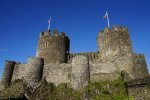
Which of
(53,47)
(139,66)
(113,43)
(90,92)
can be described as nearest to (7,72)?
(53,47)

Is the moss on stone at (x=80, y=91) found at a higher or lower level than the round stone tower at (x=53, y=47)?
lower

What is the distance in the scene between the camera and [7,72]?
74.3ft

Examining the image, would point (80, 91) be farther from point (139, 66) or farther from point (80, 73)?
point (139, 66)

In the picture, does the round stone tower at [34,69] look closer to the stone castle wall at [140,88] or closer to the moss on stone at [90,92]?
the moss on stone at [90,92]

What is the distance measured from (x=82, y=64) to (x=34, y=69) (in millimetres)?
5267

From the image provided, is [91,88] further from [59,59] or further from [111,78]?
[59,59]

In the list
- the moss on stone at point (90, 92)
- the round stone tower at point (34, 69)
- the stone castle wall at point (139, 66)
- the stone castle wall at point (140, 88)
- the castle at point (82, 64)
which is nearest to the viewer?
the stone castle wall at point (140, 88)

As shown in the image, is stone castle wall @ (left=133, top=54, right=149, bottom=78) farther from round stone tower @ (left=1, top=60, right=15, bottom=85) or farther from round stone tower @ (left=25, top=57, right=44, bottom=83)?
round stone tower @ (left=1, top=60, right=15, bottom=85)

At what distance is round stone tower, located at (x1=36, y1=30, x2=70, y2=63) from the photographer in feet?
80.7

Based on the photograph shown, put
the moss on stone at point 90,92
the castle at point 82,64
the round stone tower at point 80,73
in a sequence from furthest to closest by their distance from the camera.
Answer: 1. the castle at point 82,64
2. the round stone tower at point 80,73
3. the moss on stone at point 90,92

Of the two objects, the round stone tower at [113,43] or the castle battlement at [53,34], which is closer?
the round stone tower at [113,43]

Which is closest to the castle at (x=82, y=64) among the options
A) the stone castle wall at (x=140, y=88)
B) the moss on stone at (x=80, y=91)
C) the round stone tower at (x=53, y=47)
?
the round stone tower at (x=53, y=47)

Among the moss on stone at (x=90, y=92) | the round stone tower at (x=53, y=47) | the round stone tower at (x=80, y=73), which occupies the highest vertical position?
the round stone tower at (x=53, y=47)

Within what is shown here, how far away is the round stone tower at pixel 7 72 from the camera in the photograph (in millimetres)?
22297
